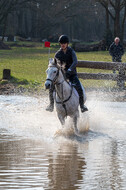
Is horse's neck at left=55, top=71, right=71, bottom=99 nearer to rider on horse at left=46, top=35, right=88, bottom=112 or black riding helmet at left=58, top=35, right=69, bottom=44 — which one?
rider on horse at left=46, top=35, right=88, bottom=112

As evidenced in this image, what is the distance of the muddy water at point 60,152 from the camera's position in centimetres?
628

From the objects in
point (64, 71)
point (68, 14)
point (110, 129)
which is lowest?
point (110, 129)

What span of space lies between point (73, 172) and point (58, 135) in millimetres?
3160

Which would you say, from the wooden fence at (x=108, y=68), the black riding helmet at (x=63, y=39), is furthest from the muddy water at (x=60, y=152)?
the wooden fence at (x=108, y=68)

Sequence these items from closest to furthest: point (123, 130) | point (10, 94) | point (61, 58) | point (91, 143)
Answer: point (91, 143), point (61, 58), point (123, 130), point (10, 94)

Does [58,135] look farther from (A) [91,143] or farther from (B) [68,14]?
(B) [68,14]

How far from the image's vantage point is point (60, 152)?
8242 mm

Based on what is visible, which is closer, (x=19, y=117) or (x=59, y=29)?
(x=19, y=117)

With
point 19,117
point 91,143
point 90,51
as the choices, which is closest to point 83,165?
point 91,143

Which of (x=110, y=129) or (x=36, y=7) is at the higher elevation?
(x=36, y=7)

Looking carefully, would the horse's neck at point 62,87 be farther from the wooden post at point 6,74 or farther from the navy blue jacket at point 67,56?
the wooden post at point 6,74

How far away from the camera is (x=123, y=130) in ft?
35.8

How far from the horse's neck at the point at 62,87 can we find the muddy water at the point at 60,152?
0.81 meters

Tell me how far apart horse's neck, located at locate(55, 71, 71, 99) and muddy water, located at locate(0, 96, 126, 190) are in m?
0.81
